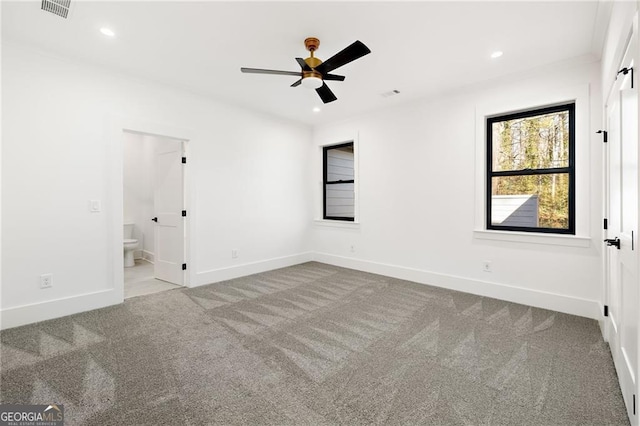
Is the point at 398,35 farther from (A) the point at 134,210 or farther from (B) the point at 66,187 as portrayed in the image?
(A) the point at 134,210

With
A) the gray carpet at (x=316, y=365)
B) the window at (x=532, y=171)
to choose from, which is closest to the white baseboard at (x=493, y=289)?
the gray carpet at (x=316, y=365)

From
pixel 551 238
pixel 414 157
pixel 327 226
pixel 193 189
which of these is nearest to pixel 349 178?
pixel 327 226

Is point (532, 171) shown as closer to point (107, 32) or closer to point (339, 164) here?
point (339, 164)

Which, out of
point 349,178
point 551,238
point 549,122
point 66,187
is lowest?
point 551,238

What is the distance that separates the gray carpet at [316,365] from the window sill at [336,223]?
74.6 inches

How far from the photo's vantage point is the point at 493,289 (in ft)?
11.9

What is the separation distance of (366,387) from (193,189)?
342 centimetres

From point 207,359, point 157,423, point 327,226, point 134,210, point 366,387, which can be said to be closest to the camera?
point 157,423

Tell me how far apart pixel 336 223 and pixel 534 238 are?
3.04m

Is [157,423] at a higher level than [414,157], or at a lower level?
lower

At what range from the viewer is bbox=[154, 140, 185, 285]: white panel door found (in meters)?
4.21

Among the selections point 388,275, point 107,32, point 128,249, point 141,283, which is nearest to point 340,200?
point 388,275

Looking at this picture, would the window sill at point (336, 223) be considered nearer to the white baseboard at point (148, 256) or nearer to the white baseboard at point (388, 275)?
the white baseboard at point (388, 275)

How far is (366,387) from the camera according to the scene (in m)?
1.90
